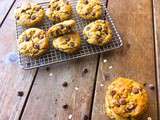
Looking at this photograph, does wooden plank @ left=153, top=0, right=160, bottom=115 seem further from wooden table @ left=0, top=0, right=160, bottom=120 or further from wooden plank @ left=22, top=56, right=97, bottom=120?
wooden plank @ left=22, top=56, right=97, bottom=120

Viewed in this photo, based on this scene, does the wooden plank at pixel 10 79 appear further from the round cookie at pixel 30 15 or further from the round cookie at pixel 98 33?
the round cookie at pixel 98 33

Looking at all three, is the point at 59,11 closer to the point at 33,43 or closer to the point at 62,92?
the point at 33,43

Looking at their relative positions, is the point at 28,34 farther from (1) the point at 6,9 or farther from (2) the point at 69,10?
(1) the point at 6,9

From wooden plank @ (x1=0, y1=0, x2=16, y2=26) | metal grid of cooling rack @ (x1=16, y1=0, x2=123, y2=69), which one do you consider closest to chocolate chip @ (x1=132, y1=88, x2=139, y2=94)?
metal grid of cooling rack @ (x1=16, y1=0, x2=123, y2=69)

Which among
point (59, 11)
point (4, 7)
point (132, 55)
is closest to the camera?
point (132, 55)

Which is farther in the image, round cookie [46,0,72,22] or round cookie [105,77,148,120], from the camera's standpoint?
round cookie [46,0,72,22]

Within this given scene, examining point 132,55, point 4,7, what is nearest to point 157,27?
point 132,55
